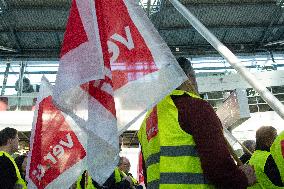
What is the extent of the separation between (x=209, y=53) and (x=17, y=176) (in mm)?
15302

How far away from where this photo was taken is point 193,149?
6.64 ft

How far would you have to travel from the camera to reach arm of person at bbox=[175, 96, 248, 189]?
1933mm

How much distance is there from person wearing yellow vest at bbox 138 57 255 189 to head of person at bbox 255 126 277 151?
154 cm

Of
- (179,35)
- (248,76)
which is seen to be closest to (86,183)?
(248,76)

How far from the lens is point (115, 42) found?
214 centimetres

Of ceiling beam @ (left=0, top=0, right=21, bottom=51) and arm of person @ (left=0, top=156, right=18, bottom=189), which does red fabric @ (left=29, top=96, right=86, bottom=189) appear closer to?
arm of person @ (left=0, top=156, right=18, bottom=189)

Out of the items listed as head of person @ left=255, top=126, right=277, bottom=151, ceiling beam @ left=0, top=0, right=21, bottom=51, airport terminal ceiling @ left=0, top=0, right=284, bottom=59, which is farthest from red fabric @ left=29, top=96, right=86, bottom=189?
ceiling beam @ left=0, top=0, right=21, bottom=51

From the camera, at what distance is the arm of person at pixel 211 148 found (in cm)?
193

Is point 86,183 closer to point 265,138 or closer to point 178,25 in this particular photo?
point 265,138

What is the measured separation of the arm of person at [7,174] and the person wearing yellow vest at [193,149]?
2.27 metres

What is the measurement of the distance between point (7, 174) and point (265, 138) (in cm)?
248

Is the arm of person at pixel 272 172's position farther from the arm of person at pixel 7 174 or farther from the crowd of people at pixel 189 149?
the arm of person at pixel 7 174

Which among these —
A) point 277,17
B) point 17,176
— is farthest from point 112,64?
point 277,17

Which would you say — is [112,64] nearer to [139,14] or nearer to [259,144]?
[139,14]
